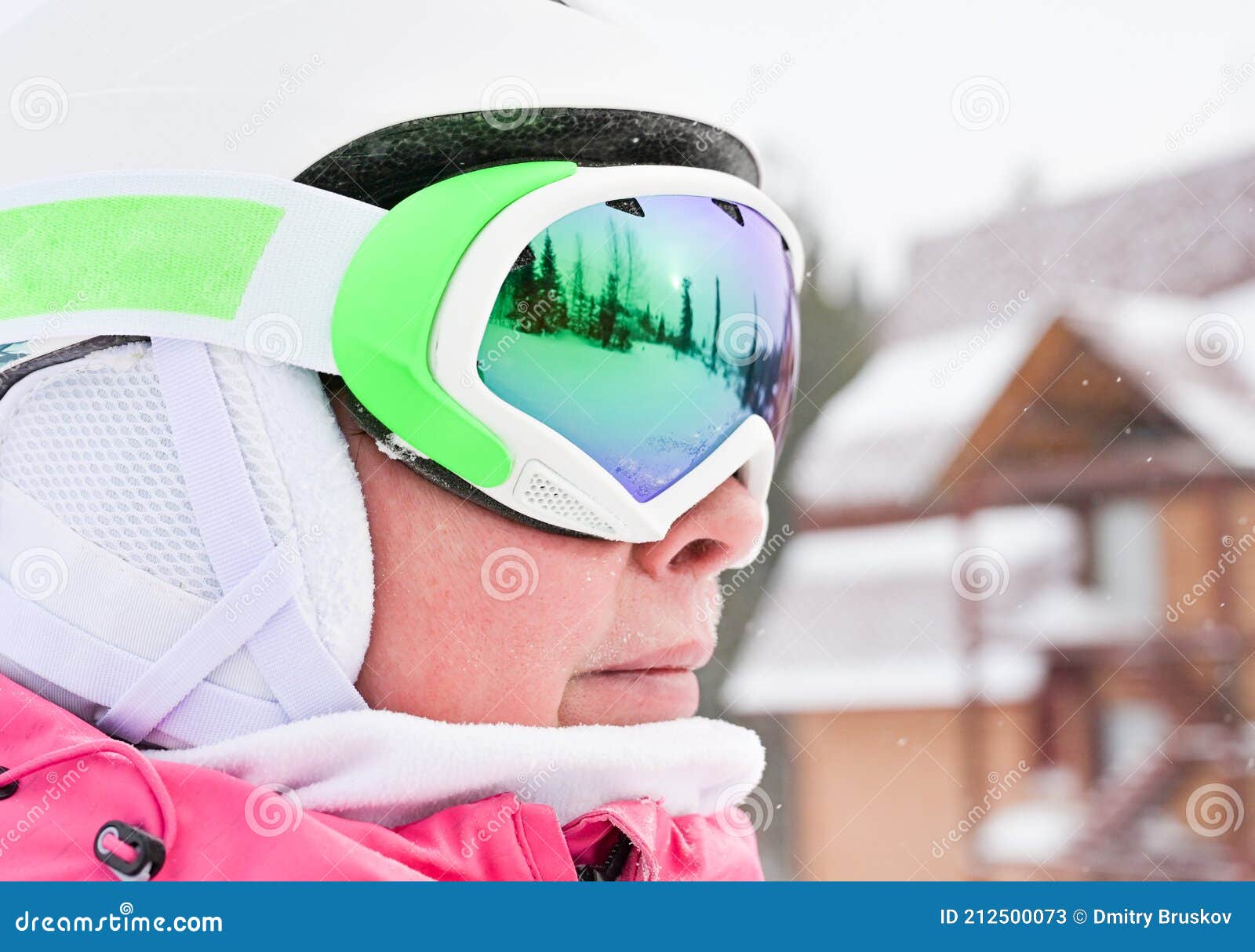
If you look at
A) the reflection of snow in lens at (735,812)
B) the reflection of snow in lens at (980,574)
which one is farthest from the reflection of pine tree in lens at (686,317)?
the reflection of snow in lens at (980,574)

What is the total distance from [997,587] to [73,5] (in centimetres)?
609

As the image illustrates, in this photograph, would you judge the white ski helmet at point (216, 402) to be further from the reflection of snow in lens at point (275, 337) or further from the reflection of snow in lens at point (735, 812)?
the reflection of snow in lens at point (735, 812)

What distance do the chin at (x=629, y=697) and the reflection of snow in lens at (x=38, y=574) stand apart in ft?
1.46

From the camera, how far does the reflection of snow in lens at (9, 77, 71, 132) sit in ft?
3.15

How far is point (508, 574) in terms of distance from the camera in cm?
95

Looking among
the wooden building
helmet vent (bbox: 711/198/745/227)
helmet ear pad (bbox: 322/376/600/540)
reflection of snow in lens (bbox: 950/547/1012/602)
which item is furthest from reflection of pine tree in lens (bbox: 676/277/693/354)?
the wooden building

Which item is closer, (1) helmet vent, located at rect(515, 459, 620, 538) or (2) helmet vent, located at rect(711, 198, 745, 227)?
(1) helmet vent, located at rect(515, 459, 620, 538)

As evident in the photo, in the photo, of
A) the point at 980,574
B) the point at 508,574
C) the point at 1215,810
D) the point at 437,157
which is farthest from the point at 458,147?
the point at 1215,810

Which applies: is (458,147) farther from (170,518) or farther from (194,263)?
(170,518)

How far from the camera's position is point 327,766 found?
889 mm

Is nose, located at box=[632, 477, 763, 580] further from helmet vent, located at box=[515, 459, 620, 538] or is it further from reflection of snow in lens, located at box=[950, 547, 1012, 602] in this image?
reflection of snow in lens, located at box=[950, 547, 1012, 602]

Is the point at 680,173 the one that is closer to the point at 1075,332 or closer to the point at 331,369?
the point at 331,369

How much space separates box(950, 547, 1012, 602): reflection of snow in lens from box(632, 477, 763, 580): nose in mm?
2599
